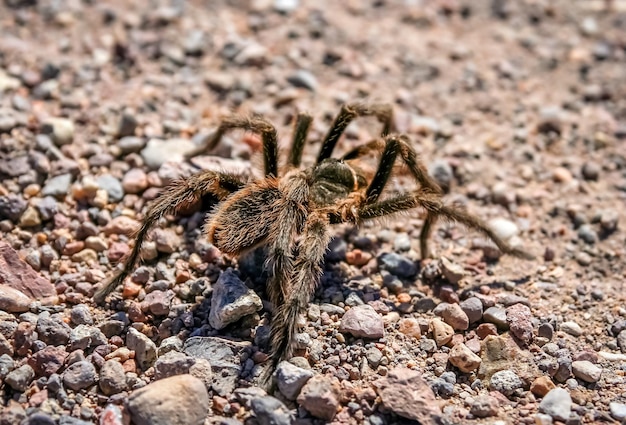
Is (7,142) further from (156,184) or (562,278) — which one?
(562,278)

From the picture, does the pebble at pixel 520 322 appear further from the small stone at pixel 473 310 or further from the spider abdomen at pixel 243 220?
the spider abdomen at pixel 243 220

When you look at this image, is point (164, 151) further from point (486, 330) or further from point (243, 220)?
point (486, 330)

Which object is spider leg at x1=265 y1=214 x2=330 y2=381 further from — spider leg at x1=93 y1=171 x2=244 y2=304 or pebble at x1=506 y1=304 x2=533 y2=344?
pebble at x1=506 y1=304 x2=533 y2=344

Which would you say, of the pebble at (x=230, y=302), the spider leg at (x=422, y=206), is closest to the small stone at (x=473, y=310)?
the spider leg at (x=422, y=206)

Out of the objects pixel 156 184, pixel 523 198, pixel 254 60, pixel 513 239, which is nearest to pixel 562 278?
pixel 513 239

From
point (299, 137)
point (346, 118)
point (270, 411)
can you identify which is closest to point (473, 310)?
point (270, 411)

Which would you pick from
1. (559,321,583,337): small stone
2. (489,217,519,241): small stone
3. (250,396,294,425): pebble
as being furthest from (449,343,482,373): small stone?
(489,217,519,241): small stone

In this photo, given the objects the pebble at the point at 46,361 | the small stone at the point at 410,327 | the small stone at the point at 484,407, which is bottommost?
the pebble at the point at 46,361
